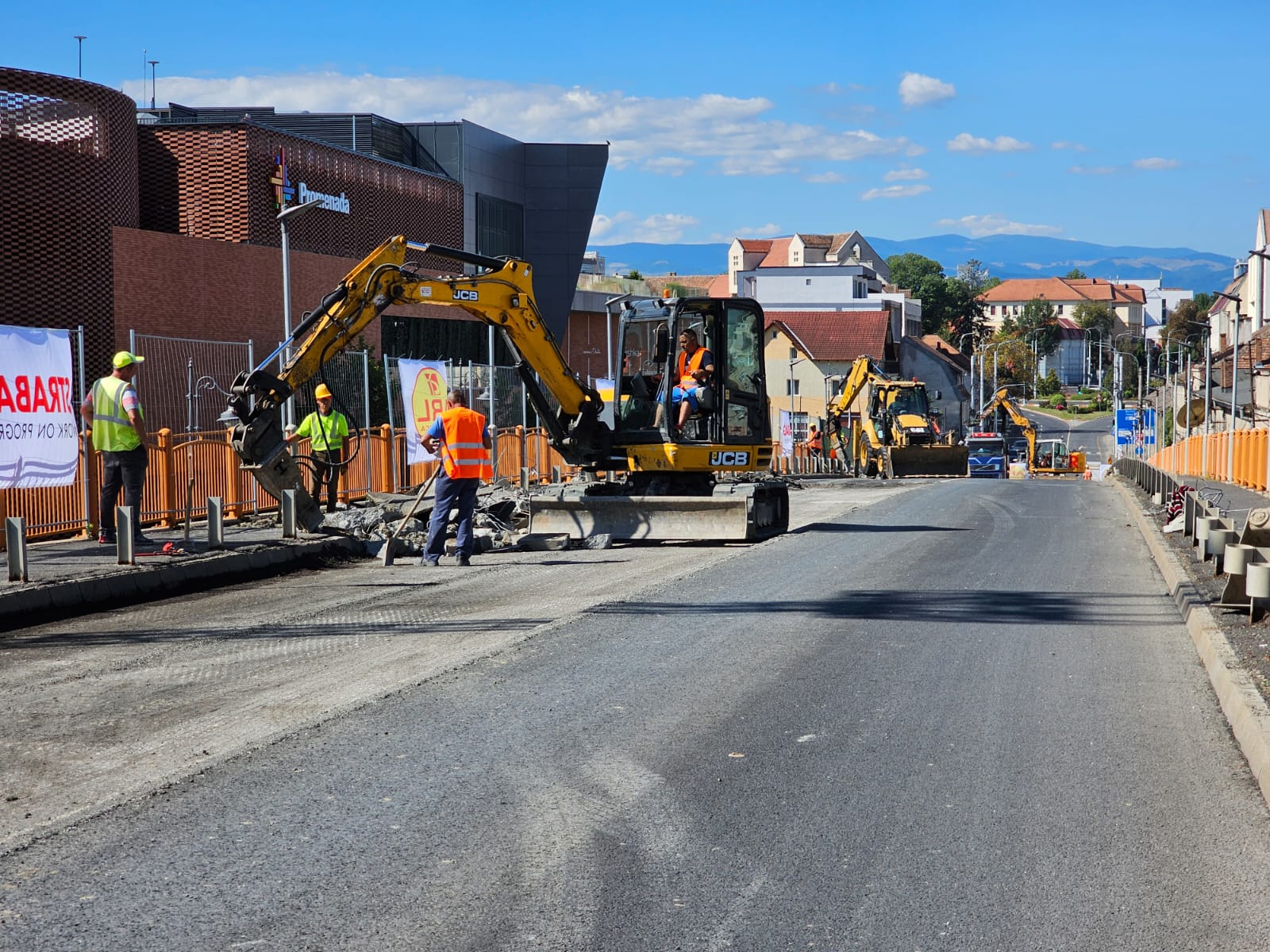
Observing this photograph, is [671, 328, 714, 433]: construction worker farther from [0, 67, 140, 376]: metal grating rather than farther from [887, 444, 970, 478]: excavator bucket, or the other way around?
[887, 444, 970, 478]: excavator bucket

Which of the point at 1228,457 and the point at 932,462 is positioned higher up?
the point at 1228,457

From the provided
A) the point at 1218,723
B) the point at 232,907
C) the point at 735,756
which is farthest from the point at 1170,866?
the point at 232,907

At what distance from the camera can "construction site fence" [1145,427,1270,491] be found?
28.3 m

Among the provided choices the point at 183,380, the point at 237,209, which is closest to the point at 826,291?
the point at 237,209

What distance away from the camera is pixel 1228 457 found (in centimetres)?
3384

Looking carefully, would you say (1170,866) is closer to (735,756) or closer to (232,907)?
(735,756)

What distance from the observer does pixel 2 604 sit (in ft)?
35.6

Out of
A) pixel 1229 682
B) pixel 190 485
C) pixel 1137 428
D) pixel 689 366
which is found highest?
pixel 689 366

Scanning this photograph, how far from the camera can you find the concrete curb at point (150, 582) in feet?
36.6

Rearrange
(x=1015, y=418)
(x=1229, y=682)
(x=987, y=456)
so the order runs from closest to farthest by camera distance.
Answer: (x=1229, y=682), (x=987, y=456), (x=1015, y=418)

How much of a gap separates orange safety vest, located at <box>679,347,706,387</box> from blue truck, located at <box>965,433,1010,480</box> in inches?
1659

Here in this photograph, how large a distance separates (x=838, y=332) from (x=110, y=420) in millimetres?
77048

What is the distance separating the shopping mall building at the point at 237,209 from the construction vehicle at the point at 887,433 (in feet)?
43.3

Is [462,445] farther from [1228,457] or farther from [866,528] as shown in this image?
[1228,457]
